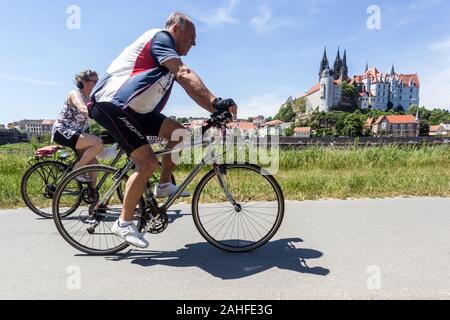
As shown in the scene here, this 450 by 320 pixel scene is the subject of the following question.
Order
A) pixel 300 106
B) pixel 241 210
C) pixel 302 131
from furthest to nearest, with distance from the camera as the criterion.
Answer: pixel 300 106, pixel 302 131, pixel 241 210

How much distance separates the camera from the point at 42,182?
459cm

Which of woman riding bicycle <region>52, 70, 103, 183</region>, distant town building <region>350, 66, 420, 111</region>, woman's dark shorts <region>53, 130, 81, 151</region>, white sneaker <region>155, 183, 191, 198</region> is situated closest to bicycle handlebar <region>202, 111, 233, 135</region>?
white sneaker <region>155, 183, 191, 198</region>

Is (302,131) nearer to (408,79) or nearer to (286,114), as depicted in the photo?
(286,114)

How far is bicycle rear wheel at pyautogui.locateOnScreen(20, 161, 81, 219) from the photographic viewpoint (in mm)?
4414

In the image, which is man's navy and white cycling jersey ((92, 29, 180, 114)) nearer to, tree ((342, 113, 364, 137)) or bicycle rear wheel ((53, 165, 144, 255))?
bicycle rear wheel ((53, 165, 144, 255))

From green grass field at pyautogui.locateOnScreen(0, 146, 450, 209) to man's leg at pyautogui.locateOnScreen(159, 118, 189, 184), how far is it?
94 centimetres

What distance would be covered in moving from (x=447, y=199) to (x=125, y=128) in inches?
206

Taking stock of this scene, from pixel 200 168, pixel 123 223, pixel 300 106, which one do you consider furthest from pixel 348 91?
pixel 123 223

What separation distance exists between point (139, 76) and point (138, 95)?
0.55 feet

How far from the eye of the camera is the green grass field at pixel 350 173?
17.9 ft

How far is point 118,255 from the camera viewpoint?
10.3ft
